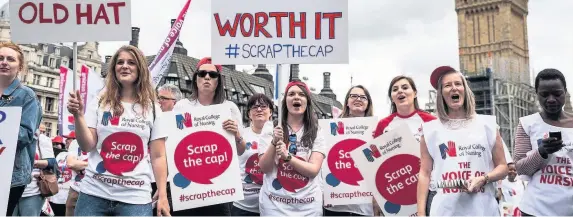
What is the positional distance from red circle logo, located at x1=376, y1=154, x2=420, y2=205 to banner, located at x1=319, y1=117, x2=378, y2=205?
220 millimetres

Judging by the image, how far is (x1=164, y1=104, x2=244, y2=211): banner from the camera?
14.7ft

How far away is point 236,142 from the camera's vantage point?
4738 mm

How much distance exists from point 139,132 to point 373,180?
6.18 feet

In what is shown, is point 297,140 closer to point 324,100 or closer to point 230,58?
point 230,58

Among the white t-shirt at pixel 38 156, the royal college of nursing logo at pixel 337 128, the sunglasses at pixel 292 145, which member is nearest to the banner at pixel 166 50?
the white t-shirt at pixel 38 156

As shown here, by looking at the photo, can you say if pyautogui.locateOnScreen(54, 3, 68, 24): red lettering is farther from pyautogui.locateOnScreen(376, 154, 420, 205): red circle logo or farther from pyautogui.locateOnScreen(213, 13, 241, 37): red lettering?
pyautogui.locateOnScreen(376, 154, 420, 205): red circle logo

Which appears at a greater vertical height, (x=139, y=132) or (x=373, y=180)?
(x=139, y=132)

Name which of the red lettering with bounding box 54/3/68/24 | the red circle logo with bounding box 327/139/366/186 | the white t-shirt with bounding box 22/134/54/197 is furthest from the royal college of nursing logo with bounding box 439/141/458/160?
the white t-shirt with bounding box 22/134/54/197

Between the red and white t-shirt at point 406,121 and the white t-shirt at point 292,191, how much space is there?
805mm

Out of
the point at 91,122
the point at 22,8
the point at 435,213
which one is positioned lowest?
the point at 435,213

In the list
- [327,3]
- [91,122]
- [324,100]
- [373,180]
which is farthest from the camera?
[324,100]

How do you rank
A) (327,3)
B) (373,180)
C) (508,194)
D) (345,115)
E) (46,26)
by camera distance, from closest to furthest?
(46,26)
(373,180)
(327,3)
(345,115)
(508,194)

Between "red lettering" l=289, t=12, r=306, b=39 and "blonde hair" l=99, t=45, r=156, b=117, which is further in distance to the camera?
"red lettering" l=289, t=12, r=306, b=39

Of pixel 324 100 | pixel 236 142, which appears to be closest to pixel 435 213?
pixel 236 142
